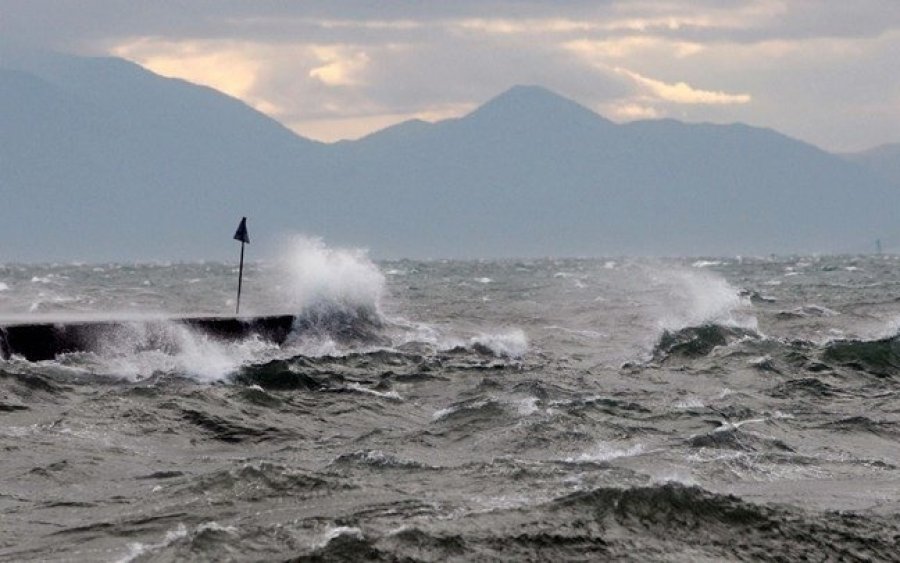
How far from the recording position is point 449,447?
1407 cm

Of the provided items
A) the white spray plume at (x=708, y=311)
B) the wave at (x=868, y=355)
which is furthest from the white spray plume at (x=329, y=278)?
the wave at (x=868, y=355)

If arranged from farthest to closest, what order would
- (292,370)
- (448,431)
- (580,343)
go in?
(580,343) → (292,370) → (448,431)

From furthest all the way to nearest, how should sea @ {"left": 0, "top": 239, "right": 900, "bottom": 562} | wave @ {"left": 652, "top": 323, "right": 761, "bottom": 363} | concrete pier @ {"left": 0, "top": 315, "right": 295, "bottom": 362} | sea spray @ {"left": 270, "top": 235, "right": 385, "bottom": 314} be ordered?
sea spray @ {"left": 270, "top": 235, "right": 385, "bottom": 314}
wave @ {"left": 652, "top": 323, "right": 761, "bottom": 363}
concrete pier @ {"left": 0, "top": 315, "right": 295, "bottom": 362}
sea @ {"left": 0, "top": 239, "right": 900, "bottom": 562}

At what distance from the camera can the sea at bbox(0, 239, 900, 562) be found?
9781 millimetres

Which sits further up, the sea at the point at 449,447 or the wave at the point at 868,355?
the wave at the point at 868,355

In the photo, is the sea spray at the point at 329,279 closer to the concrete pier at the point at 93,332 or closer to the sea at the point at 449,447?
the sea at the point at 449,447

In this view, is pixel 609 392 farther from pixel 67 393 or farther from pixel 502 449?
pixel 67 393

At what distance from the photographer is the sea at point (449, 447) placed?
9.78m

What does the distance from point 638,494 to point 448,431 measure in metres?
4.69

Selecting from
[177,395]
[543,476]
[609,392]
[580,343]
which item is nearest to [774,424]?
[609,392]

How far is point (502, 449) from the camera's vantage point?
45.2ft

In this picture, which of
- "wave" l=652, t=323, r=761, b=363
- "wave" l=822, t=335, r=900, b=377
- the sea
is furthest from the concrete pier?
"wave" l=822, t=335, r=900, b=377

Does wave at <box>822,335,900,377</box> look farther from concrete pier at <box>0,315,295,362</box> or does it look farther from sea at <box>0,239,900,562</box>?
concrete pier at <box>0,315,295,362</box>

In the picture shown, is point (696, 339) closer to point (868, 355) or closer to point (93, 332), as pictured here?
point (868, 355)
